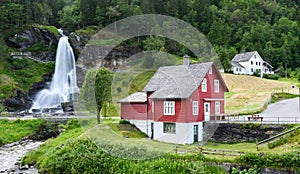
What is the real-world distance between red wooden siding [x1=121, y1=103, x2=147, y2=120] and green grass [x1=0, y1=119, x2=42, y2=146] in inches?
420

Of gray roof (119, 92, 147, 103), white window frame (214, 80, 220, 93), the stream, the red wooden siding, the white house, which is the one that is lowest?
the stream

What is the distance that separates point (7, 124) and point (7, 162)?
11.0 metres

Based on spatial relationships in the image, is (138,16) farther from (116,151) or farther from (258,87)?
(116,151)

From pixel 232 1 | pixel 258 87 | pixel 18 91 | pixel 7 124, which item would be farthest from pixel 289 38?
pixel 7 124

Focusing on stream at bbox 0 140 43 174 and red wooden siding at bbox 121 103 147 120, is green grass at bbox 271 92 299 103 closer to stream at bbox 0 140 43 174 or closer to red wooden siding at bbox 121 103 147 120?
red wooden siding at bbox 121 103 147 120

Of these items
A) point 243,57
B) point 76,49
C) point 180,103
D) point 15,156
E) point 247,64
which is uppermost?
point 76,49

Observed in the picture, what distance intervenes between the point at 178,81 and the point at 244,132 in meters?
6.55

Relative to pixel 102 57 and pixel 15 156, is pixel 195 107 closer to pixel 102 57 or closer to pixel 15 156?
pixel 15 156

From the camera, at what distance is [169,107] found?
2578cm

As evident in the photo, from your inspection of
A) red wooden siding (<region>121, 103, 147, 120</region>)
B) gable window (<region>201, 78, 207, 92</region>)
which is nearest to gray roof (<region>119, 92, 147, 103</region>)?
red wooden siding (<region>121, 103, 147, 120</region>)

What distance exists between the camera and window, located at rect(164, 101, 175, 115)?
25.5 metres

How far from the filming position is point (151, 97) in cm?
2662

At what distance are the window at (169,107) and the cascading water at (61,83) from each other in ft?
87.3

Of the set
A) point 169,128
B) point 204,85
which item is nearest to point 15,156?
point 169,128
